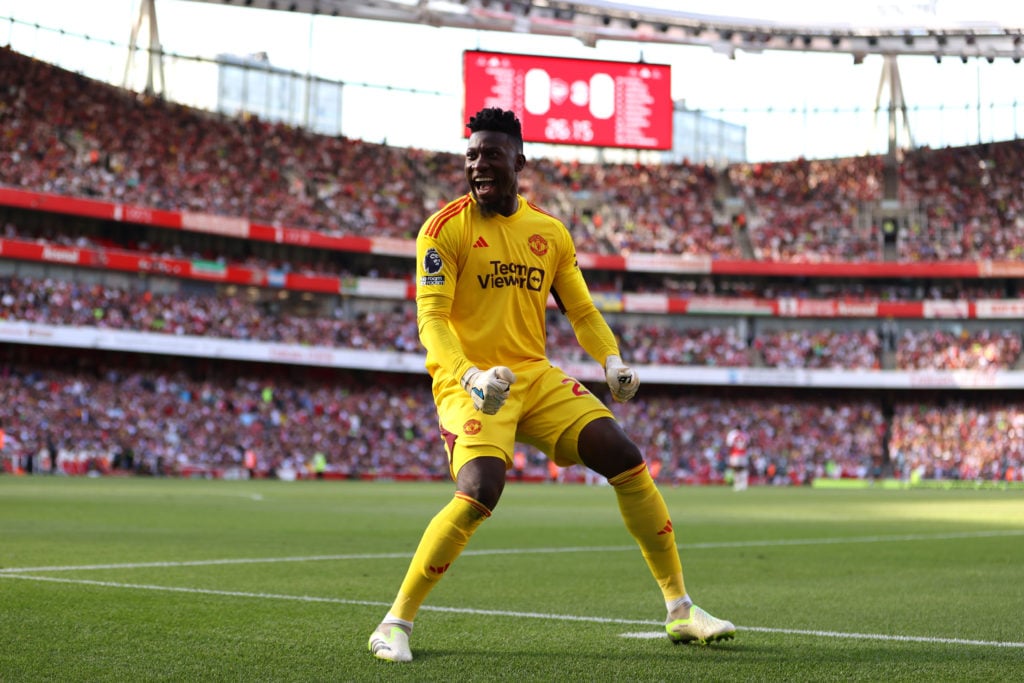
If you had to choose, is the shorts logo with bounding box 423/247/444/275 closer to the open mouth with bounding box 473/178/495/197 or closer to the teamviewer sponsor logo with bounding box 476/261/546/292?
the teamviewer sponsor logo with bounding box 476/261/546/292

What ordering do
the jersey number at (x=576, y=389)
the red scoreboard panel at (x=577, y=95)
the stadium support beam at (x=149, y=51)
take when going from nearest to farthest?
the jersey number at (x=576, y=389)
the red scoreboard panel at (x=577, y=95)
the stadium support beam at (x=149, y=51)

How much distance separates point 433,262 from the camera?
5.54 m

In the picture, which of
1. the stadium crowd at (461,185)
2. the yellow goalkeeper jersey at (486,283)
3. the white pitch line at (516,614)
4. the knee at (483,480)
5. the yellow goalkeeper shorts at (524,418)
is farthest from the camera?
the stadium crowd at (461,185)

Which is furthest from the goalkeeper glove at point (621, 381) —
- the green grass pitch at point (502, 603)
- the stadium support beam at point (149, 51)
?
the stadium support beam at point (149, 51)

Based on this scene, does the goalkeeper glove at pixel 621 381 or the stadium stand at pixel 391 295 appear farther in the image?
the stadium stand at pixel 391 295

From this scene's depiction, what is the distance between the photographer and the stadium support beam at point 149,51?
4931 cm

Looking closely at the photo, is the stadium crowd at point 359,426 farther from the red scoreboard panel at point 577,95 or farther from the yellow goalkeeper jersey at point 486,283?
the yellow goalkeeper jersey at point 486,283

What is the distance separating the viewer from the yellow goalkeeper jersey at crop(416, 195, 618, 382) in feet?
18.2

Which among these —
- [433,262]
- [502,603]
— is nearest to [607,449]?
[433,262]

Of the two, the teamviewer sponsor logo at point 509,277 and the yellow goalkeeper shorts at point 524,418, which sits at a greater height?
the teamviewer sponsor logo at point 509,277

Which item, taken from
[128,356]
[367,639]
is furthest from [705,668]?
[128,356]

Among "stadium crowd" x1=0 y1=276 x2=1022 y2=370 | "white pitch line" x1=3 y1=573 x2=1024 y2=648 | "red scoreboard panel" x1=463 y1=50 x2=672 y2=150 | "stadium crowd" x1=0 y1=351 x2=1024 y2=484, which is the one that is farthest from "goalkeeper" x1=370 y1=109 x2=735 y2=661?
"red scoreboard panel" x1=463 y1=50 x2=672 y2=150

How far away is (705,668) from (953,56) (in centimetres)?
4563

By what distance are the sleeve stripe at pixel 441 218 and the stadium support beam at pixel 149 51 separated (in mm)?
46912
